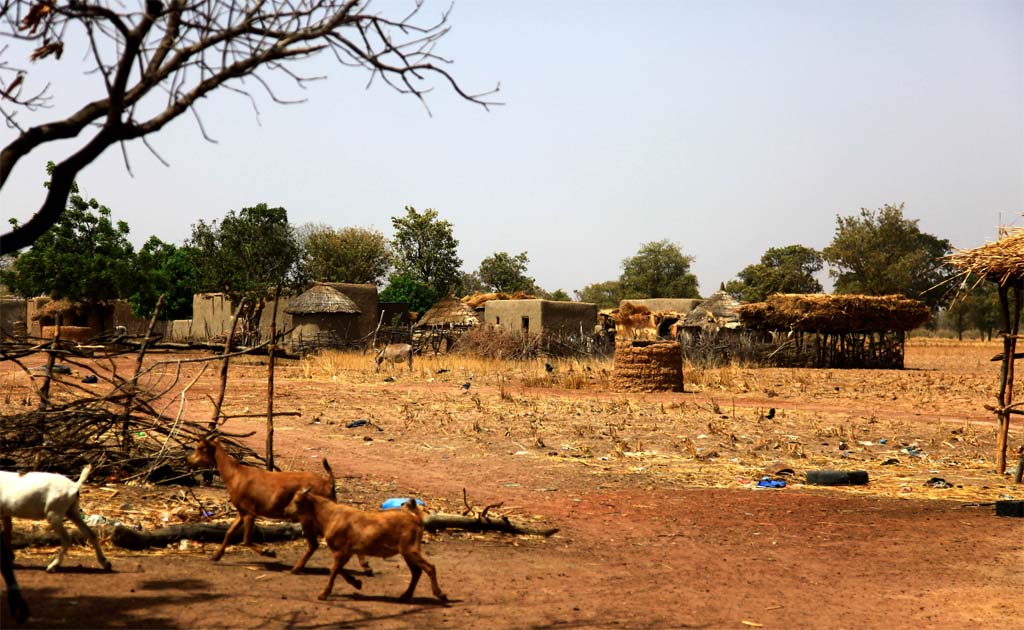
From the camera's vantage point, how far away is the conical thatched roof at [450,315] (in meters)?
36.4

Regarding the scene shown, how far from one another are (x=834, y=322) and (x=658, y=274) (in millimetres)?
41894

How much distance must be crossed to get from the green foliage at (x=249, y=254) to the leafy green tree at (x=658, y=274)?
3008cm

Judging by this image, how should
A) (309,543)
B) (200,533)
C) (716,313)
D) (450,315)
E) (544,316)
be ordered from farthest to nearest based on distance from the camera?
(450,315)
(716,313)
(544,316)
(200,533)
(309,543)

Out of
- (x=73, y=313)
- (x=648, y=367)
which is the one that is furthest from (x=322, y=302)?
(x=648, y=367)

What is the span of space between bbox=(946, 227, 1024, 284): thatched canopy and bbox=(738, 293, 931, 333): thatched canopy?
68.8 ft

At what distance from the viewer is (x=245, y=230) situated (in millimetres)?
45562

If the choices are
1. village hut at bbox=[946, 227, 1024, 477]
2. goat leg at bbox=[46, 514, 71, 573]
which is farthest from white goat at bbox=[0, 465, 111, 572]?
village hut at bbox=[946, 227, 1024, 477]

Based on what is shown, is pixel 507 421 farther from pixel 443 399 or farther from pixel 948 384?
pixel 948 384

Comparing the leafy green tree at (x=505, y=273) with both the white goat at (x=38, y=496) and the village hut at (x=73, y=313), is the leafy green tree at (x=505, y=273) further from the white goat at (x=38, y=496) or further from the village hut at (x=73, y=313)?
the white goat at (x=38, y=496)

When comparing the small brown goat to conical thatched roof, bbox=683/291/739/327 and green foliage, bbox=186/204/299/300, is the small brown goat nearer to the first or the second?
conical thatched roof, bbox=683/291/739/327

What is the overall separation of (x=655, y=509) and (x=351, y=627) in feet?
14.8

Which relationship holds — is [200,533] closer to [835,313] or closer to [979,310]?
[835,313]

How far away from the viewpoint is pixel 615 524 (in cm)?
801

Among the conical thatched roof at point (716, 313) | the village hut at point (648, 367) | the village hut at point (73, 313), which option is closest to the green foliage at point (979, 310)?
the conical thatched roof at point (716, 313)
